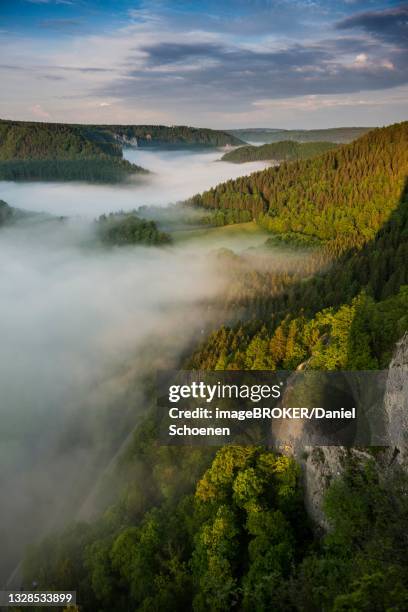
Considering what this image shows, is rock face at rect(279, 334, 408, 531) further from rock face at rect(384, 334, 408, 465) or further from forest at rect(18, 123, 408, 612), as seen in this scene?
forest at rect(18, 123, 408, 612)

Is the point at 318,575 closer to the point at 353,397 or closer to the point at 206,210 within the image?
the point at 353,397

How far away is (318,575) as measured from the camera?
22.5 metres

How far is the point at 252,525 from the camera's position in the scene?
100.0 ft

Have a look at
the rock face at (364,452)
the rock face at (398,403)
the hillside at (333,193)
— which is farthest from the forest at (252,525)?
the hillside at (333,193)

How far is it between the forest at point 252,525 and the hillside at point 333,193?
70461mm

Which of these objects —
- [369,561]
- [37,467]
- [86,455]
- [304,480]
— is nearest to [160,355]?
[86,455]

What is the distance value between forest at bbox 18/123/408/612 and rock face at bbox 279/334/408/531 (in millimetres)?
422

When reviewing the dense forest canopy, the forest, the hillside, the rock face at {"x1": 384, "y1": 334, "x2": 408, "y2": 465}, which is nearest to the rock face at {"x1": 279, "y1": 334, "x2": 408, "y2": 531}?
the rock face at {"x1": 384, "y1": 334, "x2": 408, "y2": 465}

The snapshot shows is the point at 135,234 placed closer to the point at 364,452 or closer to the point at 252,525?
the point at 252,525

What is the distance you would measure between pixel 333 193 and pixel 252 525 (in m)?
141

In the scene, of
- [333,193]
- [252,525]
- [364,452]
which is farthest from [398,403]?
[333,193]

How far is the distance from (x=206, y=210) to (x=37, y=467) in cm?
13093

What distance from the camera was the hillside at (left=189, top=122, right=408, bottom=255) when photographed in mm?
130375

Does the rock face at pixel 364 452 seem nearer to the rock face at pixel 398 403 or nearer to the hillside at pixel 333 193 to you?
the rock face at pixel 398 403
